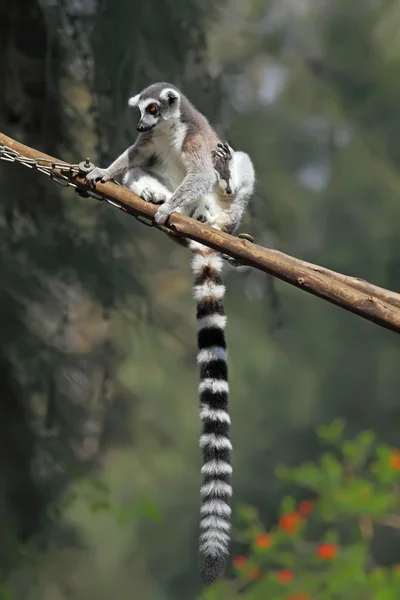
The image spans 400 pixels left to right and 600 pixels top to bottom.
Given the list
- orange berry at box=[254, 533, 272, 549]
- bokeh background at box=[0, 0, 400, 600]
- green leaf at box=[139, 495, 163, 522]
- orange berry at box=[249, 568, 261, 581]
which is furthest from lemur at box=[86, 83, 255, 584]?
green leaf at box=[139, 495, 163, 522]

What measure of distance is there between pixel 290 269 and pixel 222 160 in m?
0.78

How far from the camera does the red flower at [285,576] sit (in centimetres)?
446

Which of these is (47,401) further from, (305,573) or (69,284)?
(305,573)

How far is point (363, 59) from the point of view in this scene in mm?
6230

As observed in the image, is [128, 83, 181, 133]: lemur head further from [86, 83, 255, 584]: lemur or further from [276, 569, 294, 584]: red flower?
[276, 569, 294, 584]: red flower

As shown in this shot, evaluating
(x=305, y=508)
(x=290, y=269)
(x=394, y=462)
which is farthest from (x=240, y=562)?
(x=290, y=269)

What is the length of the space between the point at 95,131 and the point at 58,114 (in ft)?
0.59

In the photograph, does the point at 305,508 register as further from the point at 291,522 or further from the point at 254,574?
the point at 254,574

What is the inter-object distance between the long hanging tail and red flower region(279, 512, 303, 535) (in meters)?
2.72

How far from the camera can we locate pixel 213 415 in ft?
6.86

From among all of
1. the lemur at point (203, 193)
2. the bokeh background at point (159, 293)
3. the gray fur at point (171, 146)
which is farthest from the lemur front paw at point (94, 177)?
the bokeh background at point (159, 293)

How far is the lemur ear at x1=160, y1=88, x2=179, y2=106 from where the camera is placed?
2.53 metres

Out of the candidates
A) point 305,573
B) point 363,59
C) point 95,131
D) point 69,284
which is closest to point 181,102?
point 95,131

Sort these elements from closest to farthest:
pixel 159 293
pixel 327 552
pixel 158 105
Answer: pixel 158 105, pixel 327 552, pixel 159 293
